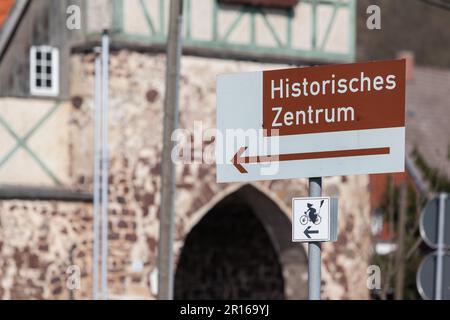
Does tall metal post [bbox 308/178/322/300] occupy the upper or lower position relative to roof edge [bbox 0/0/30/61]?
lower

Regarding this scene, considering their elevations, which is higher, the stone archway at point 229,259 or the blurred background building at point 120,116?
the blurred background building at point 120,116

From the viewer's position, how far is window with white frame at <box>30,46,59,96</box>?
78.9ft

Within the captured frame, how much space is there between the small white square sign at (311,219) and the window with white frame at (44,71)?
13.5 m

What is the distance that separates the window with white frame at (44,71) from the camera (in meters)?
24.0

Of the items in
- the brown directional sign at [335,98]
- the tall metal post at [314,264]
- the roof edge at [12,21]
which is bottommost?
the tall metal post at [314,264]

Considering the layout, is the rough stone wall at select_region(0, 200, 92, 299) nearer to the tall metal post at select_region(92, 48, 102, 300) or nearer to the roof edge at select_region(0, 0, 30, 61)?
the tall metal post at select_region(92, 48, 102, 300)

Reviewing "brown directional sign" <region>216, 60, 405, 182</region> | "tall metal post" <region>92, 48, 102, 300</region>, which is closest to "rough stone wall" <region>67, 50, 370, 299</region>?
"tall metal post" <region>92, 48, 102, 300</region>

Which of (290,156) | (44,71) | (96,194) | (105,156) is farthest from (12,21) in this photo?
(290,156)

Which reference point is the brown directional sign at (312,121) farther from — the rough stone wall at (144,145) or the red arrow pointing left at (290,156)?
Result: the rough stone wall at (144,145)

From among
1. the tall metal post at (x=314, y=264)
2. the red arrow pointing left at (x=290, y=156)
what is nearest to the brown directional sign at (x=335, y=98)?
the red arrow pointing left at (x=290, y=156)

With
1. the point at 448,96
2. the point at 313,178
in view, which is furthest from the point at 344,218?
the point at 448,96

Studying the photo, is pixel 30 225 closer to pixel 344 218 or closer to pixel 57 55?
pixel 57 55

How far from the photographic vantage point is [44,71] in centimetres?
2422

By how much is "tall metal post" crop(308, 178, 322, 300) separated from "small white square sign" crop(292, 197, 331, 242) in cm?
9
